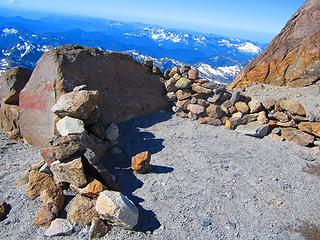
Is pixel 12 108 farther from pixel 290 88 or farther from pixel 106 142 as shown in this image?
pixel 290 88

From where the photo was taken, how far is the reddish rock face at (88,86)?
1134 centimetres

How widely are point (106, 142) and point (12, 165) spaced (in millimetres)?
2674

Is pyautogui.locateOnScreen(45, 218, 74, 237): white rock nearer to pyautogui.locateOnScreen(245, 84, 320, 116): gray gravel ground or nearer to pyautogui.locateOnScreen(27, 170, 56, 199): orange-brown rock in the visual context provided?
pyautogui.locateOnScreen(27, 170, 56, 199): orange-brown rock

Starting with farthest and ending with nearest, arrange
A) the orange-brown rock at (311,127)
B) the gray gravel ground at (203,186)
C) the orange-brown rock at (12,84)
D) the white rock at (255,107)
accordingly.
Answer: the white rock at (255,107) → the orange-brown rock at (12,84) → the orange-brown rock at (311,127) → the gray gravel ground at (203,186)

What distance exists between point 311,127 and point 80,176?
8.26 m

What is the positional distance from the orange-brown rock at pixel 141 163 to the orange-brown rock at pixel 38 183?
6.82 feet

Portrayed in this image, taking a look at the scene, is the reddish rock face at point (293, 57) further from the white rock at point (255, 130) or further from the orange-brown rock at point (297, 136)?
the white rock at point (255, 130)

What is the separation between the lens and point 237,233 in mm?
7457

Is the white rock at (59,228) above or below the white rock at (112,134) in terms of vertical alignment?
below

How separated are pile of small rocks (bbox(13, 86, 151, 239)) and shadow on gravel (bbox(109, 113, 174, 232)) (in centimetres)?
31

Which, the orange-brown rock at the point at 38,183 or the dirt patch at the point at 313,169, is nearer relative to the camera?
the orange-brown rock at the point at 38,183

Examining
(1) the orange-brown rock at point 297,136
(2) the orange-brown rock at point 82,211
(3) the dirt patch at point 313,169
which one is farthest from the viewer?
(1) the orange-brown rock at point 297,136

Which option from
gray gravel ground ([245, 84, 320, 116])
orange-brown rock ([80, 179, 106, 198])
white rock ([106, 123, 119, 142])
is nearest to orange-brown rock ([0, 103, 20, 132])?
white rock ([106, 123, 119, 142])

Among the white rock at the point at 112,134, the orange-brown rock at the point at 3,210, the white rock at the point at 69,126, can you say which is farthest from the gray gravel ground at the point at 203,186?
the white rock at the point at 69,126
